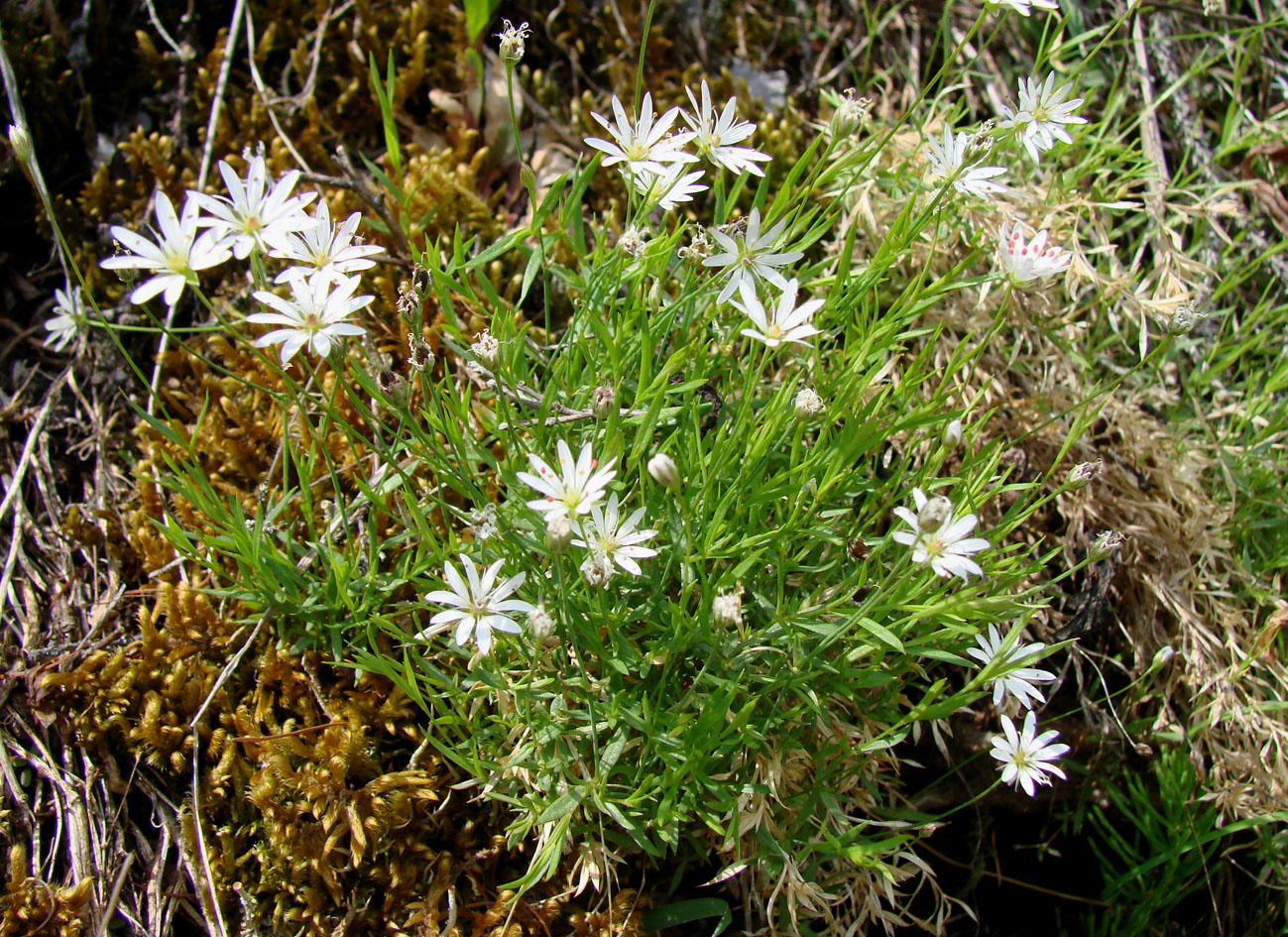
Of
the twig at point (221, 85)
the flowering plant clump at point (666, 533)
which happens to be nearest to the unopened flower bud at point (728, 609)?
the flowering plant clump at point (666, 533)

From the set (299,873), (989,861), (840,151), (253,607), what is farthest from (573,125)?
(989,861)

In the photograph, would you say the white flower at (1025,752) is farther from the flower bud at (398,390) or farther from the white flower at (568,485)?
the flower bud at (398,390)

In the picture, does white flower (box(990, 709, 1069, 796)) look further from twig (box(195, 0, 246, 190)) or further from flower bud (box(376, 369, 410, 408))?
twig (box(195, 0, 246, 190))

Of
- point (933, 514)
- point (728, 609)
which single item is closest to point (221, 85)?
point (728, 609)

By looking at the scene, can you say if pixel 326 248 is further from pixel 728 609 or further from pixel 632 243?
pixel 728 609

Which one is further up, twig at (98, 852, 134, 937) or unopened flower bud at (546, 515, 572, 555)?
unopened flower bud at (546, 515, 572, 555)

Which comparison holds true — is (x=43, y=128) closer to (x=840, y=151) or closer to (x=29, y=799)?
(x=29, y=799)

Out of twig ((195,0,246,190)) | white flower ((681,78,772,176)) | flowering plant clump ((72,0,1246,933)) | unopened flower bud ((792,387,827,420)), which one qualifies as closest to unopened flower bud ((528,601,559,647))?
flowering plant clump ((72,0,1246,933))
